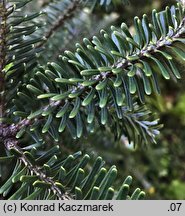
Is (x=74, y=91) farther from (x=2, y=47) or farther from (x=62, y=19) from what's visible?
(x=62, y=19)

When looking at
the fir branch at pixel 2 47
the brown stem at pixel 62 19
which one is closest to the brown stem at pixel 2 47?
A: the fir branch at pixel 2 47

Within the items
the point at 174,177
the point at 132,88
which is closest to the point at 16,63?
the point at 132,88

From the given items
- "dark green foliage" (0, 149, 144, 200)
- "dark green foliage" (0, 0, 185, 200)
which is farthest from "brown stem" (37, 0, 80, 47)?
"dark green foliage" (0, 149, 144, 200)

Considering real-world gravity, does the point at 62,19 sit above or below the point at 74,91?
above

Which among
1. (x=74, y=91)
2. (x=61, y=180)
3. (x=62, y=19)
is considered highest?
(x=62, y=19)

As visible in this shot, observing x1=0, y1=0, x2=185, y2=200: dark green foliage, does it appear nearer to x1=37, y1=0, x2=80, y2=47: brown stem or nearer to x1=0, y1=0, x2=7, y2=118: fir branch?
x1=0, y1=0, x2=7, y2=118: fir branch

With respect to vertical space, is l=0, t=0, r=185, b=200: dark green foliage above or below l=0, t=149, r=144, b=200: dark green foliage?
above

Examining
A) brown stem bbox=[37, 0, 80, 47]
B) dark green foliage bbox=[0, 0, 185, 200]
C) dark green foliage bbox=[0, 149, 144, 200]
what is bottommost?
dark green foliage bbox=[0, 149, 144, 200]

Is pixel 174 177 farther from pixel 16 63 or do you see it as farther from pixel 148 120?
pixel 16 63

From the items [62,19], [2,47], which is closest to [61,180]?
[2,47]

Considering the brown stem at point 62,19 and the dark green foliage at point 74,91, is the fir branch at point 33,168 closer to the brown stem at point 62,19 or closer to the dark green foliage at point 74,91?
the dark green foliage at point 74,91

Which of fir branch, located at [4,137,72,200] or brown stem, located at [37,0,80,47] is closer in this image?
fir branch, located at [4,137,72,200]
